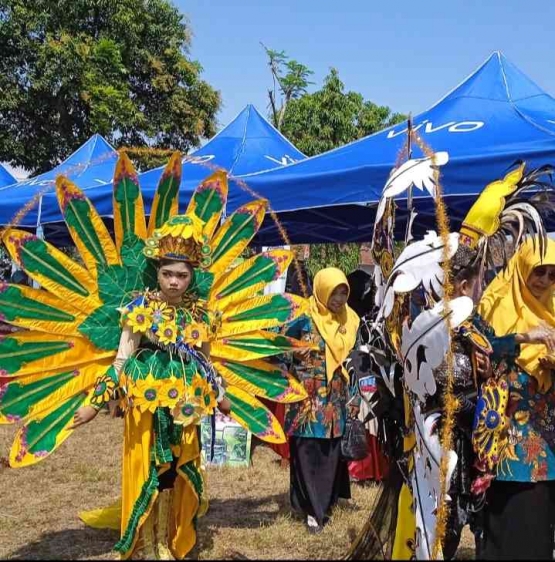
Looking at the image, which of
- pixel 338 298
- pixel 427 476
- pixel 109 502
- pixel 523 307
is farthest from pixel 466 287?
pixel 109 502

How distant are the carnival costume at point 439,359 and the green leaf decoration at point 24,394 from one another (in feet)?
4.27

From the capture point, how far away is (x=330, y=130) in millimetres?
15602

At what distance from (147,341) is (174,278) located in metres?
0.29

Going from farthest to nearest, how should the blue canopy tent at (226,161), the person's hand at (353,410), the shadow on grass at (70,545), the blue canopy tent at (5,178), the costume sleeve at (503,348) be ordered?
the blue canopy tent at (5,178)
the blue canopy tent at (226,161)
the person's hand at (353,410)
the shadow on grass at (70,545)
the costume sleeve at (503,348)

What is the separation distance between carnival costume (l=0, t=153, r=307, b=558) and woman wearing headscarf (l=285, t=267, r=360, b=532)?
2.66 feet

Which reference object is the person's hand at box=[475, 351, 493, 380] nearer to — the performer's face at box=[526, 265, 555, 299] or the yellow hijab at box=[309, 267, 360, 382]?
the performer's face at box=[526, 265, 555, 299]

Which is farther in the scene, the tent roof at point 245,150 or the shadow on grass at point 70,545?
the tent roof at point 245,150

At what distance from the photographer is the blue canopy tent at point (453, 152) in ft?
11.8

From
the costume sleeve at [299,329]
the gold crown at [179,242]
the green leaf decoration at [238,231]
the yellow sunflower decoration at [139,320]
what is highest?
the green leaf decoration at [238,231]

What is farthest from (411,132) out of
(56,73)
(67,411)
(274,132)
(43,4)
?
(43,4)

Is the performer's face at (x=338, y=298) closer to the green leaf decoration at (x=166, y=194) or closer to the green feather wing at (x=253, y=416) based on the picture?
the green feather wing at (x=253, y=416)

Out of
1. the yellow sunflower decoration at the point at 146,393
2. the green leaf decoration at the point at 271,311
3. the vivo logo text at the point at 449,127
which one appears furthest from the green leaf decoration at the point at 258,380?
the vivo logo text at the point at 449,127

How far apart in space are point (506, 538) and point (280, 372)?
3.91ft

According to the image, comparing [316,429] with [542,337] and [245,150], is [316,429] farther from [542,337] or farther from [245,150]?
[245,150]
